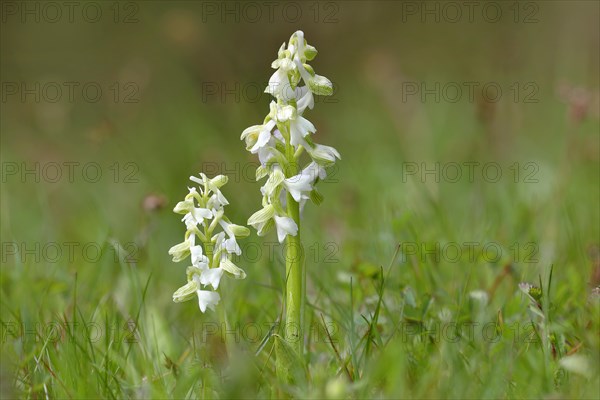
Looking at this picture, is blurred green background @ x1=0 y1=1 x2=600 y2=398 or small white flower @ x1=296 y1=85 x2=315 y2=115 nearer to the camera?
small white flower @ x1=296 y1=85 x2=315 y2=115

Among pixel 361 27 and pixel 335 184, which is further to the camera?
pixel 361 27

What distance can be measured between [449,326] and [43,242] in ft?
6.69

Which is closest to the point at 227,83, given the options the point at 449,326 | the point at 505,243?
the point at 505,243

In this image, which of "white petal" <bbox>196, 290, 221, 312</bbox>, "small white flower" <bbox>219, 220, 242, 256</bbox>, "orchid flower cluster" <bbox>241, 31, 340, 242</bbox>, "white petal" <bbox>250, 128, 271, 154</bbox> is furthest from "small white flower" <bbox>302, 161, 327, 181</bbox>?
"white petal" <bbox>196, 290, 221, 312</bbox>

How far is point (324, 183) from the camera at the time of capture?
5059mm

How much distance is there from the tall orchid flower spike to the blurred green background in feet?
0.81

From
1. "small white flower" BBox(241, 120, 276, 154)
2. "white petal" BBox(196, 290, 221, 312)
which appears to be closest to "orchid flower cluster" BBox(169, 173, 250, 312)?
"white petal" BBox(196, 290, 221, 312)

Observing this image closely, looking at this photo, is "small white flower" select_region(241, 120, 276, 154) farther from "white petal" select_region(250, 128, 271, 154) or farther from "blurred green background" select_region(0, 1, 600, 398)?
"blurred green background" select_region(0, 1, 600, 398)

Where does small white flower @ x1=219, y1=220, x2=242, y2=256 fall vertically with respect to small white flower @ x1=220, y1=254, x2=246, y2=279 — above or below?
above

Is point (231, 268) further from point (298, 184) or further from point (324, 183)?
point (324, 183)

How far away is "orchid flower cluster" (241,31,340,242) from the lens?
5.80ft

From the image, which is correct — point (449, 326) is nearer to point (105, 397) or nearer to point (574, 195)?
point (105, 397)

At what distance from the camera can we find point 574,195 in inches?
155

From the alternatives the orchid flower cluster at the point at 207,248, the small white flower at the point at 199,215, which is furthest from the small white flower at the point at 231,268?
the small white flower at the point at 199,215
